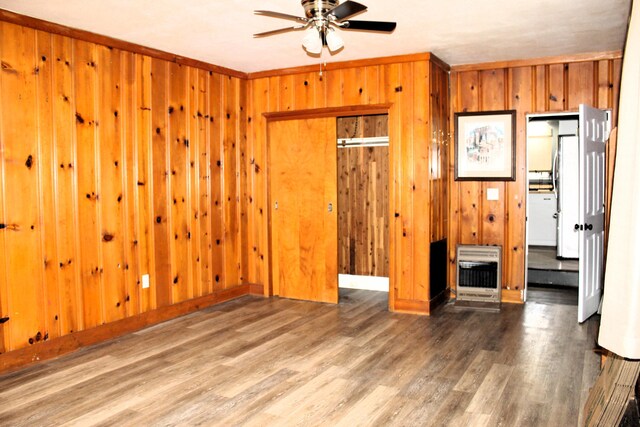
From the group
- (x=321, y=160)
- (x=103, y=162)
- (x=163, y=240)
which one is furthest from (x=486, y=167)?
(x=103, y=162)

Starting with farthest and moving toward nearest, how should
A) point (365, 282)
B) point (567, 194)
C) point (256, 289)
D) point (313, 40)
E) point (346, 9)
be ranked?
point (567, 194), point (365, 282), point (256, 289), point (313, 40), point (346, 9)

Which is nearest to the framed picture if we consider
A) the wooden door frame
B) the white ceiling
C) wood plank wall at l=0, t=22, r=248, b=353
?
the white ceiling

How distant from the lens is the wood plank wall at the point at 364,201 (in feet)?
21.5

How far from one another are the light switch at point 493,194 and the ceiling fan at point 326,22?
10.1 ft

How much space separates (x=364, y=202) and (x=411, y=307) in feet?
6.07

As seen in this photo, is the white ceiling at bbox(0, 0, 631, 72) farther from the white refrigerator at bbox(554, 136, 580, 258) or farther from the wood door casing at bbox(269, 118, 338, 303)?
the white refrigerator at bbox(554, 136, 580, 258)

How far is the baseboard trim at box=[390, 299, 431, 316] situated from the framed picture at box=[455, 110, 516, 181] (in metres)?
1.60

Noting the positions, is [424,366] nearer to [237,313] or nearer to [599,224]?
[237,313]

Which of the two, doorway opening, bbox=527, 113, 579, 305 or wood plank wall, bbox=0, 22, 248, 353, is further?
doorway opening, bbox=527, 113, 579, 305

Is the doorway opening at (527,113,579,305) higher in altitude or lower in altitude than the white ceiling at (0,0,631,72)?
lower

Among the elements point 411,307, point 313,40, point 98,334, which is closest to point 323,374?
point 411,307

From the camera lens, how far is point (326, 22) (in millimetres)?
3195

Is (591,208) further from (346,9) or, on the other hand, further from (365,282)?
(346,9)

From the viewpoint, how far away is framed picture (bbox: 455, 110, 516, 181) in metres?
5.66
